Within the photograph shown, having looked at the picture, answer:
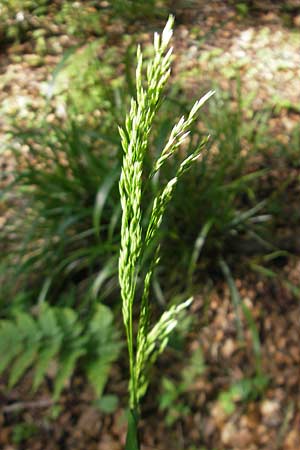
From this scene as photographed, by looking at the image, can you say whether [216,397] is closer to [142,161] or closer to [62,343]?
[62,343]

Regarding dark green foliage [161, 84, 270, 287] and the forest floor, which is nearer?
the forest floor

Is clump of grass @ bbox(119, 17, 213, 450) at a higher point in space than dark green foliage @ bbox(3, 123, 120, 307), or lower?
higher

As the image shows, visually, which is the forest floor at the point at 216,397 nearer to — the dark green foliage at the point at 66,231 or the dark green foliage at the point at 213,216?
the dark green foliage at the point at 213,216

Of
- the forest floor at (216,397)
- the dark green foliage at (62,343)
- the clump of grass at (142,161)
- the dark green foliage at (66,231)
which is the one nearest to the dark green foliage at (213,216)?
the forest floor at (216,397)

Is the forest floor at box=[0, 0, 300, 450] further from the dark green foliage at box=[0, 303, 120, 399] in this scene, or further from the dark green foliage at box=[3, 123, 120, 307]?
the dark green foliage at box=[3, 123, 120, 307]

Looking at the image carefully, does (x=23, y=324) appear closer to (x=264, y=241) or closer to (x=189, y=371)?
(x=189, y=371)

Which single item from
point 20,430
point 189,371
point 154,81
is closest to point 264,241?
point 189,371

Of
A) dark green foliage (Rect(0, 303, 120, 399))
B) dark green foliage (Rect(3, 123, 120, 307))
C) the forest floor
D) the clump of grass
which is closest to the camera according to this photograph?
the clump of grass

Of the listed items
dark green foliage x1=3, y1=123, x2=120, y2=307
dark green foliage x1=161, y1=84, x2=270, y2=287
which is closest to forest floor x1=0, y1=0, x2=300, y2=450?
dark green foliage x1=161, y1=84, x2=270, y2=287
